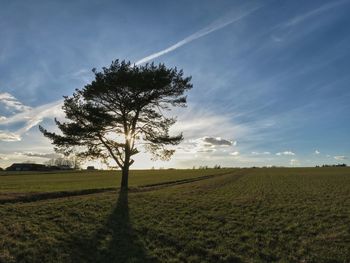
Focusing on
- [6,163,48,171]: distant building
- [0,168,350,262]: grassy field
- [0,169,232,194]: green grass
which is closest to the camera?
[0,168,350,262]: grassy field

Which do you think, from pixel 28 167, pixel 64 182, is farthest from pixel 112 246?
pixel 28 167

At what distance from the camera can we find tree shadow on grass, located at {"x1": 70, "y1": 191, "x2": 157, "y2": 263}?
12891 millimetres

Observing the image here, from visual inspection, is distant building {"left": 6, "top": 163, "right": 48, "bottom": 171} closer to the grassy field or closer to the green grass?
the green grass

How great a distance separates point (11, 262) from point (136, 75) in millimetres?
23085

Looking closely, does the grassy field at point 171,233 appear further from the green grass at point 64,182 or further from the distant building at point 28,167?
the distant building at point 28,167

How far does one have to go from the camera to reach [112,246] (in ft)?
46.6

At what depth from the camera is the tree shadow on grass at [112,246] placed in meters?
12.9

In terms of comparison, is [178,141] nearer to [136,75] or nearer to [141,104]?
[141,104]

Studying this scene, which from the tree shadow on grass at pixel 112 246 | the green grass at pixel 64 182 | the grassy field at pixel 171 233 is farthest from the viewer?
the green grass at pixel 64 182

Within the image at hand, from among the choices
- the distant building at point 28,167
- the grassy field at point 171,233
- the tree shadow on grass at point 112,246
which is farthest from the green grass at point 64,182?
the distant building at point 28,167

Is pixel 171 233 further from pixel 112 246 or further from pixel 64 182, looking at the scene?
pixel 64 182

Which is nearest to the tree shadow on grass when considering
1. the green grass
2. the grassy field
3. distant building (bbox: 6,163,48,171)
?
the grassy field

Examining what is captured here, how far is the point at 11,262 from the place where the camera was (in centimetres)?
1198

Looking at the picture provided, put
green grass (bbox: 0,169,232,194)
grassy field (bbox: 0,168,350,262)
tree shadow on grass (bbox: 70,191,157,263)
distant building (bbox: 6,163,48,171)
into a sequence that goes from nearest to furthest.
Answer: tree shadow on grass (bbox: 70,191,157,263)
grassy field (bbox: 0,168,350,262)
green grass (bbox: 0,169,232,194)
distant building (bbox: 6,163,48,171)
